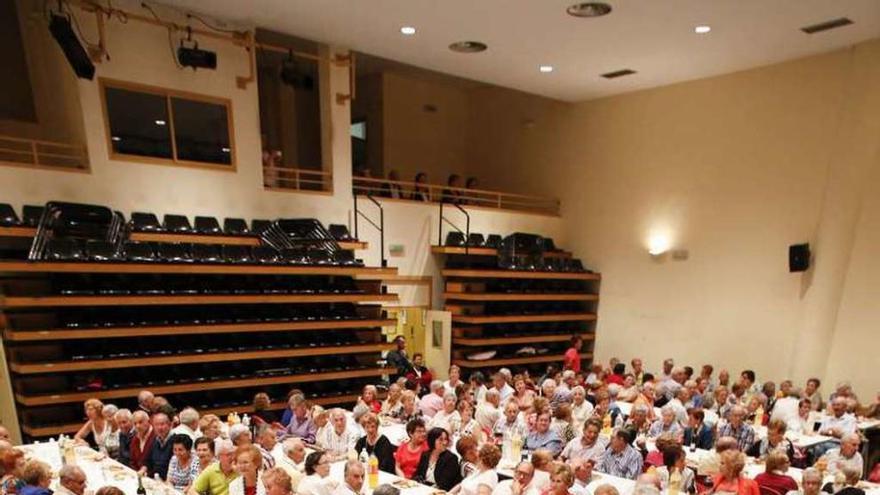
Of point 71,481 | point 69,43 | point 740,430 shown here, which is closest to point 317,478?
point 71,481

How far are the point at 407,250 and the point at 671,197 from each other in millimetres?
6530

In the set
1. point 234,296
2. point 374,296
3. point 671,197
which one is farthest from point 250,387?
point 671,197

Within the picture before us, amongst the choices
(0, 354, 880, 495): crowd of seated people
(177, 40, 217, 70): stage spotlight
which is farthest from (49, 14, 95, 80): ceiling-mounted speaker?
(0, 354, 880, 495): crowd of seated people

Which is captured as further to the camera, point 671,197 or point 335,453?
point 671,197

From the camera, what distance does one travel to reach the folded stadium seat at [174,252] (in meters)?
9.30

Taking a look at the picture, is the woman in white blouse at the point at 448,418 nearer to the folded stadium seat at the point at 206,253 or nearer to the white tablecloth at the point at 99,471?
the white tablecloth at the point at 99,471

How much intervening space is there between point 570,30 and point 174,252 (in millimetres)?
7933

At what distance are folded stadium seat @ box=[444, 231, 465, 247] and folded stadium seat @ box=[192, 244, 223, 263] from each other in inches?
220

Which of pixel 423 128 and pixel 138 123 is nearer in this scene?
pixel 138 123

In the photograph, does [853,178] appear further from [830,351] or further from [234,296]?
[234,296]

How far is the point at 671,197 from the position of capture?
45.8 ft

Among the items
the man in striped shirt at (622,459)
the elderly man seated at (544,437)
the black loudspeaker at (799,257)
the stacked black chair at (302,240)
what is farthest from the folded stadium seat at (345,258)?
the black loudspeaker at (799,257)

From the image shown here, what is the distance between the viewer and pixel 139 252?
9.12 metres

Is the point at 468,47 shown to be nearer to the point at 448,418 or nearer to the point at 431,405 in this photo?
the point at 431,405
